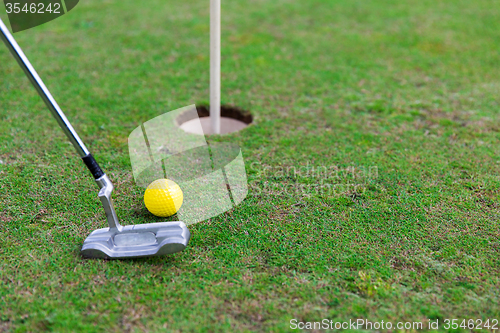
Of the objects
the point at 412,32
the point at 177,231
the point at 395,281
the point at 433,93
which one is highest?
the point at 412,32

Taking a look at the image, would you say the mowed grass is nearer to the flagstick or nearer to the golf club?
the golf club

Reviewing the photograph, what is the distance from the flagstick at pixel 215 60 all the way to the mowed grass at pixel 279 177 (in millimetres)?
251

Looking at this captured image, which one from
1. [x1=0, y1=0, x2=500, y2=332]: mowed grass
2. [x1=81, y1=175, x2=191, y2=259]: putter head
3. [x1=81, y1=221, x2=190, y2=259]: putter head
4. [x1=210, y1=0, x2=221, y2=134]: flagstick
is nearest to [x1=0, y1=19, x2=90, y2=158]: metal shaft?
[x1=81, y1=175, x2=191, y2=259]: putter head

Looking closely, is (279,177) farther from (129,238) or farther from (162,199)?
(129,238)

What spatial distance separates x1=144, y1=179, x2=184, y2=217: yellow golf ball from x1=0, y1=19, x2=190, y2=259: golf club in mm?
206

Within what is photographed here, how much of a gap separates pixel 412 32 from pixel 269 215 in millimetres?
3922

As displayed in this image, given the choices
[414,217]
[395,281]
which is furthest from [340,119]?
[395,281]

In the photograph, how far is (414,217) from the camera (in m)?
2.44

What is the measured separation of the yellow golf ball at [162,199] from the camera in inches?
93.5

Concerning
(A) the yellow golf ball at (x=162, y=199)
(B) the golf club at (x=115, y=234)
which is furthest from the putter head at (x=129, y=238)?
(A) the yellow golf ball at (x=162, y=199)

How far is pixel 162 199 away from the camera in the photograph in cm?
237

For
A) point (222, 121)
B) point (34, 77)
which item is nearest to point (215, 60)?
point (222, 121)

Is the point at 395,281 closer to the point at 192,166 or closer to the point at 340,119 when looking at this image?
the point at 192,166

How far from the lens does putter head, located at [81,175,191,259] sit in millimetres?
2070
